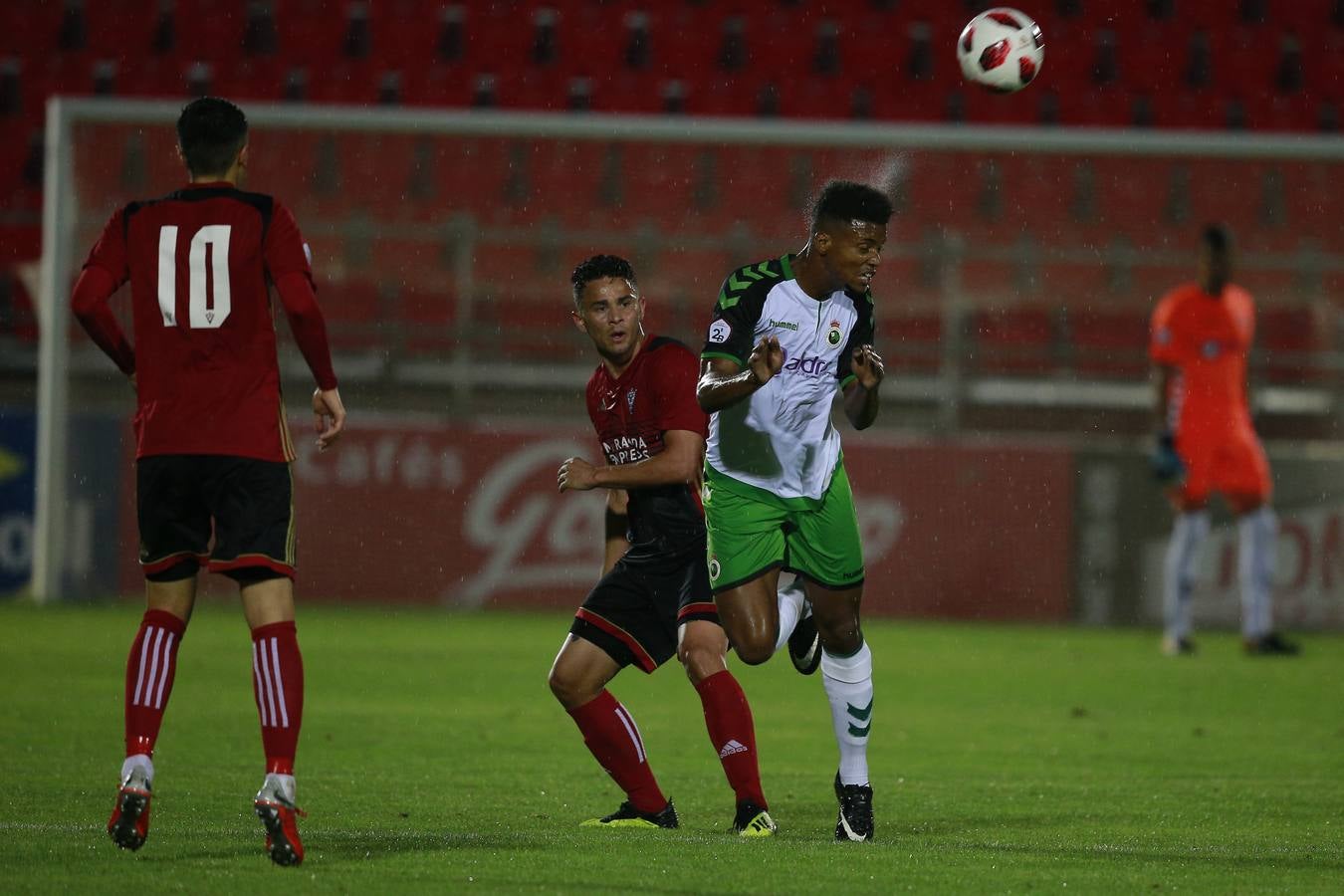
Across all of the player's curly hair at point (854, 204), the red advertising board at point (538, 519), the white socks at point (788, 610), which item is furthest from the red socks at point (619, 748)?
the red advertising board at point (538, 519)

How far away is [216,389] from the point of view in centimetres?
473

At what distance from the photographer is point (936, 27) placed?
18906 millimetres

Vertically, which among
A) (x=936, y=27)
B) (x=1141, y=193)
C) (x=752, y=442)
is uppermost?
(x=936, y=27)

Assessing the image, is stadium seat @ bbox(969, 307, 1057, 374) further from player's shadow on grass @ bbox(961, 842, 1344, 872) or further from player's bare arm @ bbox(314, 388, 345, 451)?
player's bare arm @ bbox(314, 388, 345, 451)

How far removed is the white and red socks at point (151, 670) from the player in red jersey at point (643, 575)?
1173 millimetres

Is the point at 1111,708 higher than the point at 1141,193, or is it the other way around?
the point at 1141,193

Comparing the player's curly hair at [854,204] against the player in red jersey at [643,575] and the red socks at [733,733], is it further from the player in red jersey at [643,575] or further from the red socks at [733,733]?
the red socks at [733,733]

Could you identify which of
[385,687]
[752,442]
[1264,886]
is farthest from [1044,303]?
[1264,886]

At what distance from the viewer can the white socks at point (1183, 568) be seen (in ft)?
39.8

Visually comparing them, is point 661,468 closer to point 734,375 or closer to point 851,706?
point 734,375

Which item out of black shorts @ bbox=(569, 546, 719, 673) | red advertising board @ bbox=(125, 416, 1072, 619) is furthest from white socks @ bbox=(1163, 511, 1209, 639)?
black shorts @ bbox=(569, 546, 719, 673)

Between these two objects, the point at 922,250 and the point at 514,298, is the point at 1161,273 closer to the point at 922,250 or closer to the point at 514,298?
the point at 922,250

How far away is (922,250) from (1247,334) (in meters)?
2.90

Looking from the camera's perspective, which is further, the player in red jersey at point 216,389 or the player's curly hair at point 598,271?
the player's curly hair at point 598,271
